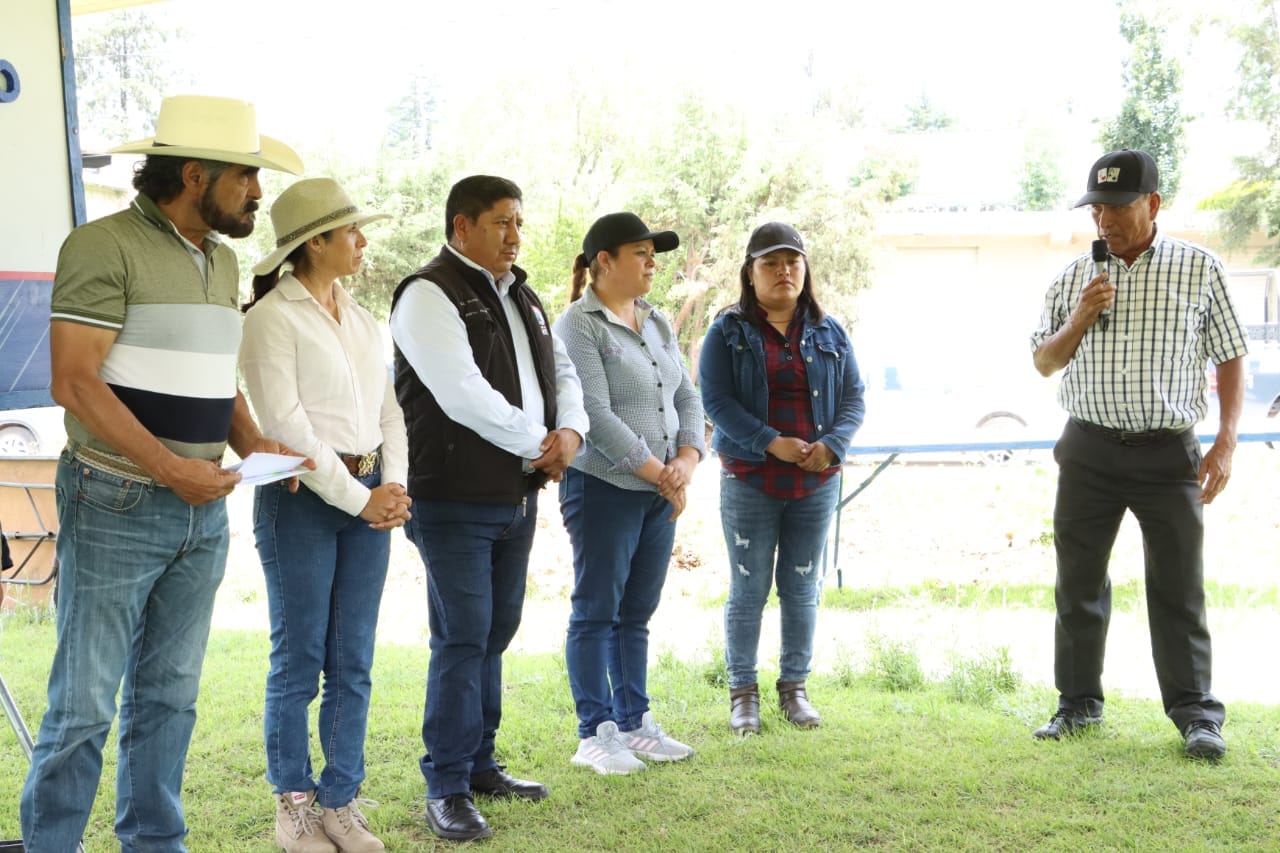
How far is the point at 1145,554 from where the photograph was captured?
384 cm

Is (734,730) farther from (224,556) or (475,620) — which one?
(224,556)

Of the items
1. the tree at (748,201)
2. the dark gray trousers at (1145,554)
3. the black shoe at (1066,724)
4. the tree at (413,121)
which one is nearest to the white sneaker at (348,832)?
the black shoe at (1066,724)

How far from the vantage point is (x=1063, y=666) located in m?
3.95

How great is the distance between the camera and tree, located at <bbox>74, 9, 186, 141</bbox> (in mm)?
14523

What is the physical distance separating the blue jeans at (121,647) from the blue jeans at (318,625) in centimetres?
25

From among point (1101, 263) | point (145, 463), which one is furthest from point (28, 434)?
point (1101, 263)

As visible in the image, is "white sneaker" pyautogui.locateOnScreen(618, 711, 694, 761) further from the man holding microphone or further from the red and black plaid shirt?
the man holding microphone

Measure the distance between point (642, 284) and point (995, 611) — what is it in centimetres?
317

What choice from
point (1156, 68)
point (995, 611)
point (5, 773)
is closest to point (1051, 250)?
point (1156, 68)

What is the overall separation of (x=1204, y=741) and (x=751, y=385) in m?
1.82

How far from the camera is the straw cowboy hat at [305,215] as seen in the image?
2.90 m

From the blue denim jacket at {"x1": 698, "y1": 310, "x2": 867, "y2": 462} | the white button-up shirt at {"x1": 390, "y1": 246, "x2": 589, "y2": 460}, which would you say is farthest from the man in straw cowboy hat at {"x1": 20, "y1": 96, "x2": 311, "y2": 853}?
the blue denim jacket at {"x1": 698, "y1": 310, "x2": 867, "y2": 462}

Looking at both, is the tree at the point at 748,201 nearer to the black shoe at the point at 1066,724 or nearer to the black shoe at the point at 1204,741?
the black shoe at the point at 1066,724

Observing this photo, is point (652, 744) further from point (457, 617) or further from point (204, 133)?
point (204, 133)
